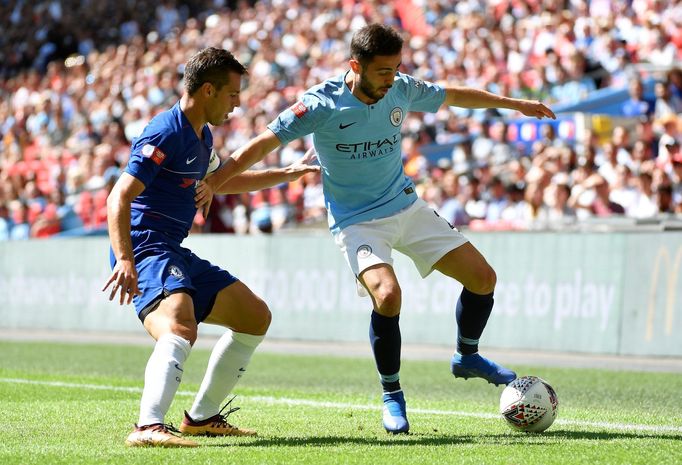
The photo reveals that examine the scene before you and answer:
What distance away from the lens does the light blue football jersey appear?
7395 mm

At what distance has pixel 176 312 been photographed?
22.0 ft

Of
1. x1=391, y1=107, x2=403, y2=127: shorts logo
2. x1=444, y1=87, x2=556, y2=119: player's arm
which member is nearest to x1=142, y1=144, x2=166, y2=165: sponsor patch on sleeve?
x1=391, y1=107, x2=403, y2=127: shorts logo

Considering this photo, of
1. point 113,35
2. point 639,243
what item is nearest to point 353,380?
point 639,243

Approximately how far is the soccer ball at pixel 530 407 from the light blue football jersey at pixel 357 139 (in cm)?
138

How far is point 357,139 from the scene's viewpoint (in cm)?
747

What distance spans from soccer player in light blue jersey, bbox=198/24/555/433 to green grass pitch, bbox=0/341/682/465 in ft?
1.96

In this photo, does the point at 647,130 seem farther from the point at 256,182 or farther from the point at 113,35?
the point at 113,35

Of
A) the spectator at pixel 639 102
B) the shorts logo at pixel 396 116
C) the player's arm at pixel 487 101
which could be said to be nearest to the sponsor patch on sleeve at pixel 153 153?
the shorts logo at pixel 396 116

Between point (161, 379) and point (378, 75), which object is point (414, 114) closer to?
point (378, 75)

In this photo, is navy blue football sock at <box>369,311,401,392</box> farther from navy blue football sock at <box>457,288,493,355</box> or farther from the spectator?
the spectator

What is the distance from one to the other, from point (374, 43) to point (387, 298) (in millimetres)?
1529

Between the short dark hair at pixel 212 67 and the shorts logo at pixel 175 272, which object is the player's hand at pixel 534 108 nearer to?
the short dark hair at pixel 212 67

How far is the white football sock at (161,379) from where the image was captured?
6516mm

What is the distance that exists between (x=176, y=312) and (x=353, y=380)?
519cm
